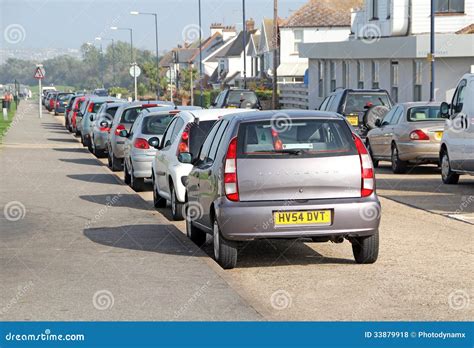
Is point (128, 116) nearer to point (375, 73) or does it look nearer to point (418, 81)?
point (418, 81)

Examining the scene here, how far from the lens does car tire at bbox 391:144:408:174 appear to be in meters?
24.1

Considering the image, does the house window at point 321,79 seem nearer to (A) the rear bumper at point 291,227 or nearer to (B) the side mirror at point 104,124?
(B) the side mirror at point 104,124

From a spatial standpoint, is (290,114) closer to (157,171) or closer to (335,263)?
(335,263)

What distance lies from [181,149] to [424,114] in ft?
31.7

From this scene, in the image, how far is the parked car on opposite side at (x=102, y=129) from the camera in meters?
31.0

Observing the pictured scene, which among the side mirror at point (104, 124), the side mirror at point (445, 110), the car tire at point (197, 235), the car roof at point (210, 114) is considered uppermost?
the car roof at point (210, 114)

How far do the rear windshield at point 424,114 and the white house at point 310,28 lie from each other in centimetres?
6088

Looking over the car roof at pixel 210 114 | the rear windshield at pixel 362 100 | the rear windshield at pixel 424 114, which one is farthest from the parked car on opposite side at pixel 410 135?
the car roof at pixel 210 114

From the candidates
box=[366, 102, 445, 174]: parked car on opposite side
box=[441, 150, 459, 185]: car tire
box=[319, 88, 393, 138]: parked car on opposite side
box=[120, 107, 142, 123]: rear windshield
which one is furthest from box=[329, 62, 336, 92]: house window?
box=[441, 150, 459, 185]: car tire

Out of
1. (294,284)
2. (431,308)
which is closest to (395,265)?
(294,284)

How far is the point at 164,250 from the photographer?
12664 millimetres

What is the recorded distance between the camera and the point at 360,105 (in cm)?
2977

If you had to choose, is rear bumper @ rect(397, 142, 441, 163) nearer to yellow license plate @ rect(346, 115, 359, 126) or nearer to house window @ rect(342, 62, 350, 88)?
yellow license plate @ rect(346, 115, 359, 126)

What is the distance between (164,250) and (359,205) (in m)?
2.49
